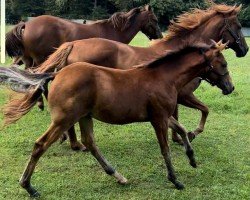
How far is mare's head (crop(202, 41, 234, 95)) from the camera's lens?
506 cm

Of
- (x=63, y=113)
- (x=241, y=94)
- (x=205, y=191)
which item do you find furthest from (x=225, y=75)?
(x=241, y=94)

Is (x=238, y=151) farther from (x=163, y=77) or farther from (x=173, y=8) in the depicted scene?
(x=173, y=8)

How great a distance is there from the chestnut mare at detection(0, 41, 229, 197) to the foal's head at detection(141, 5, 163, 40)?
437cm

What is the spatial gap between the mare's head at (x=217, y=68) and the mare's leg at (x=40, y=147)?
1834 mm

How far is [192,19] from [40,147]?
3.45 metres

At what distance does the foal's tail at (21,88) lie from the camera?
477 centimetres

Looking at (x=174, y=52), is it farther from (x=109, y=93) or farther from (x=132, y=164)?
(x=132, y=164)

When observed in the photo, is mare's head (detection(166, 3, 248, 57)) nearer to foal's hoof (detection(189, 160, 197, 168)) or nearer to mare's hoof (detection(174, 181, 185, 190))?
foal's hoof (detection(189, 160, 197, 168))

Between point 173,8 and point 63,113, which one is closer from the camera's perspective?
point 63,113

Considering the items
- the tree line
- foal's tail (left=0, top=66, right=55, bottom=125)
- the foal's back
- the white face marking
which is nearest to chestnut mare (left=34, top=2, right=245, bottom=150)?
foal's tail (left=0, top=66, right=55, bottom=125)

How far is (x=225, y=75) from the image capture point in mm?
5242

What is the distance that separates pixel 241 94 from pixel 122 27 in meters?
3.43

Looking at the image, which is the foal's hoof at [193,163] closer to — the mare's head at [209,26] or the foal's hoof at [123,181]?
the foal's hoof at [123,181]

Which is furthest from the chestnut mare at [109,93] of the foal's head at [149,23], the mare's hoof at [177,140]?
the foal's head at [149,23]
